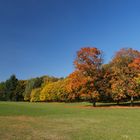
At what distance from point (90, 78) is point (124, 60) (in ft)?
29.7

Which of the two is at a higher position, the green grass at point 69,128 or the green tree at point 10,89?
the green tree at point 10,89

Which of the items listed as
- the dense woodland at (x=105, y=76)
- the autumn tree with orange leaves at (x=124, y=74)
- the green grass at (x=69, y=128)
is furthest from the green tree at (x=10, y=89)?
the green grass at (x=69, y=128)

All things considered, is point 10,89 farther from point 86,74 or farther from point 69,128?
point 69,128

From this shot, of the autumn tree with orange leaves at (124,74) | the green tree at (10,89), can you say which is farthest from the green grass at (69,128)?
the green tree at (10,89)

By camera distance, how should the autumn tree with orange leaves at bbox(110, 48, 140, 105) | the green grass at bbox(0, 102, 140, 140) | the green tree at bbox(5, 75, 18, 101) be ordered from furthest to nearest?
the green tree at bbox(5, 75, 18, 101), the autumn tree with orange leaves at bbox(110, 48, 140, 105), the green grass at bbox(0, 102, 140, 140)

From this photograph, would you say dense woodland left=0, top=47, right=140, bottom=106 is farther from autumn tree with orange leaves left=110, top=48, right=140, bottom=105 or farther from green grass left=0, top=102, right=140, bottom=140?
green grass left=0, top=102, right=140, bottom=140

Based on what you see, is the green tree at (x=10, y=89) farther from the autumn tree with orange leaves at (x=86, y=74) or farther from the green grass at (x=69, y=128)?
the green grass at (x=69, y=128)

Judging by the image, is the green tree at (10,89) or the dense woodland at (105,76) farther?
the green tree at (10,89)

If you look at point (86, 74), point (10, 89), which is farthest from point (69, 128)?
point (10, 89)

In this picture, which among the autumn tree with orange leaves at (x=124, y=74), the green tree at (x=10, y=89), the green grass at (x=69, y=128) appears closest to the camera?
the green grass at (x=69, y=128)

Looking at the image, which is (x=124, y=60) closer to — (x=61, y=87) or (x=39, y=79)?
(x=61, y=87)

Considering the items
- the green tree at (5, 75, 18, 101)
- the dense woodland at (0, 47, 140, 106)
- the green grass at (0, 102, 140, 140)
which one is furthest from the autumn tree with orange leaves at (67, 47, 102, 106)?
the green tree at (5, 75, 18, 101)

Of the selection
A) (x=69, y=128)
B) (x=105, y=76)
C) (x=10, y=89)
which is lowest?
(x=69, y=128)

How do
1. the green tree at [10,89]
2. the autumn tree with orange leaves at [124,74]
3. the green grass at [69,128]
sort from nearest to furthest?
1. the green grass at [69,128]
2. the autumn tree with orange leaves at [124,74]
3. the green tree at [10,89]
